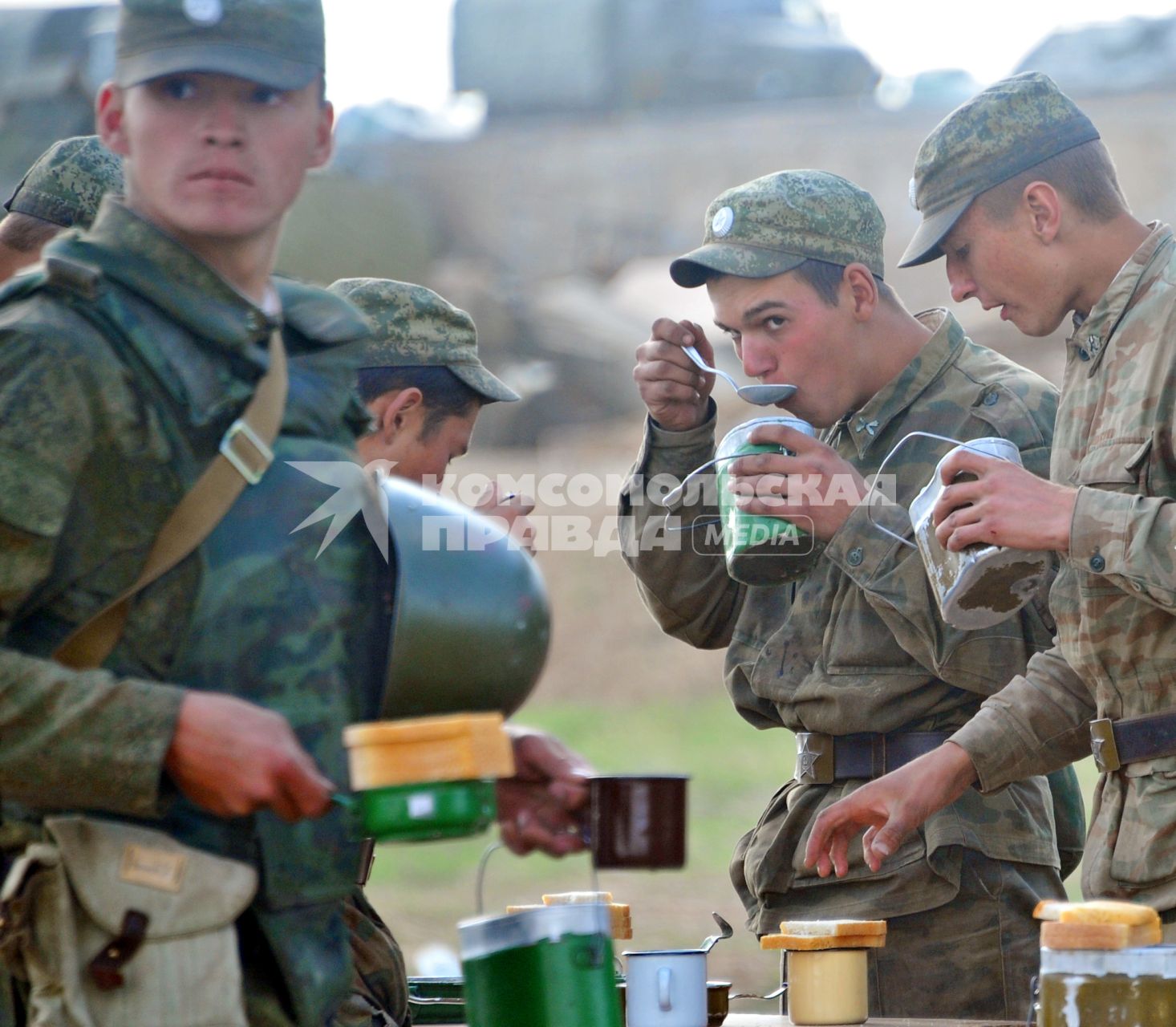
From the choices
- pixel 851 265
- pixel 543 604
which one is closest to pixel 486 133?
pixel 851 265

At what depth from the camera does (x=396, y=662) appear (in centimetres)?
210

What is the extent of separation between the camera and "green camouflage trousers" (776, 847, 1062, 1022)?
3.52 meters

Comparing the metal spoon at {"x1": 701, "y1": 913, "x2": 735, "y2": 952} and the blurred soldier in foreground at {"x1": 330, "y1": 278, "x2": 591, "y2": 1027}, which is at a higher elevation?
the blurred soldier in foreground at {"x1": 330, "y1": 278, "x2": 591, "y2": 1027}

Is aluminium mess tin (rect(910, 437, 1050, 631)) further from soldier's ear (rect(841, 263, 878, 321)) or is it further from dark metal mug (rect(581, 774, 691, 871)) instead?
dark metal mug (rect(581, 774, 691, 871))

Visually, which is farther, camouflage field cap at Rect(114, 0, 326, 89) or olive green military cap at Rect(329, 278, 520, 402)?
olive green military cap at Rect(329, 278, 520, 402)

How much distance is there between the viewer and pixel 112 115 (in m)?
2.25

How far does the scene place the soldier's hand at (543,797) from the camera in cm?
217

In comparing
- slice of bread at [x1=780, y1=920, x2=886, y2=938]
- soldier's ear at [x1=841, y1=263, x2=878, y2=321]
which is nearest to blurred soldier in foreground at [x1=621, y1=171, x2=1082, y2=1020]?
soldier's ear at [x1=841, y1=263, x2=878, y2=321]

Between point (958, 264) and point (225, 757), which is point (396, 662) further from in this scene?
point (958, 264)

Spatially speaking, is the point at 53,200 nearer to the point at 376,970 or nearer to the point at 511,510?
the point at 511,510

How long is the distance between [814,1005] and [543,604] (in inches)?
43.3

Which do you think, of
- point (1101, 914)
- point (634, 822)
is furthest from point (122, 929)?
point (1101, 914)

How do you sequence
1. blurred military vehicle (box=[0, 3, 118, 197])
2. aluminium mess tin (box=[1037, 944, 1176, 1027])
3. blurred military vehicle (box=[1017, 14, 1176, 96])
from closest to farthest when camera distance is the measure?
aluminium mess tin (box=[1037, 944, 1176, 1027]) → blurred military vehicle (box=[0, 3, 118, 197]) → blurred military vehicle (box=[1017, 14, 1176, 96])

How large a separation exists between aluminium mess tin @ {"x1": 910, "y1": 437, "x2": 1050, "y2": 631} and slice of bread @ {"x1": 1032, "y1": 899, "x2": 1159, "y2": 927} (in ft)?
2.27
